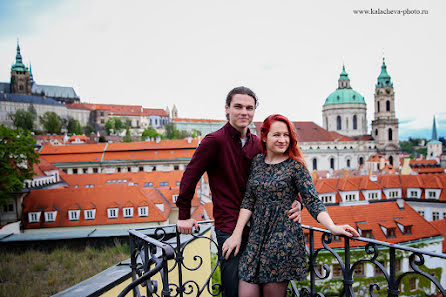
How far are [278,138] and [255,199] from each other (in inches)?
18.8

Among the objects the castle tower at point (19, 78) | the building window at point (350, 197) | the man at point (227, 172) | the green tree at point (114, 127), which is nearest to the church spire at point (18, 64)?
the castle tower at point (19, 78)

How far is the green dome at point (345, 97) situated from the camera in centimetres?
8144

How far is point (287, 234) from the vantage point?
229cm

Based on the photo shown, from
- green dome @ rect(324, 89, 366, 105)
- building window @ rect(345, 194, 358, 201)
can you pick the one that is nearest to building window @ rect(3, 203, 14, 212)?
building window @ rect(345, 194, 358, 201)

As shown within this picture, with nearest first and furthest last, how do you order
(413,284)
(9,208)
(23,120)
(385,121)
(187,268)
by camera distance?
(187,268) < (413,284) < (9,208) < (23,120) < (385,121)

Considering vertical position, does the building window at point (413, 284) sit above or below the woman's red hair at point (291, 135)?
below

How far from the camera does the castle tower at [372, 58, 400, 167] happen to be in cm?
7425

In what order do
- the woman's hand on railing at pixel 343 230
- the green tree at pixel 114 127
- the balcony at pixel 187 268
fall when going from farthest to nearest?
the green tree at pixel 114 127 → the woman's hand on railing at pixel 343 230 → the balcony at pixel 187 268

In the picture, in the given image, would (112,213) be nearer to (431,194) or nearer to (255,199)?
(255,199)

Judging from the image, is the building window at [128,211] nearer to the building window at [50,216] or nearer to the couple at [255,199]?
the building window at [50,216]

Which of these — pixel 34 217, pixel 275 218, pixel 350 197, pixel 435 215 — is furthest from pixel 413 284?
pixel 34 217

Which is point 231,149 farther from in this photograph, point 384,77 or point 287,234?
point 384,77

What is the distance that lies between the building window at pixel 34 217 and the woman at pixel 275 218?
19657mm

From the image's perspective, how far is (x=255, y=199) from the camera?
244cm
